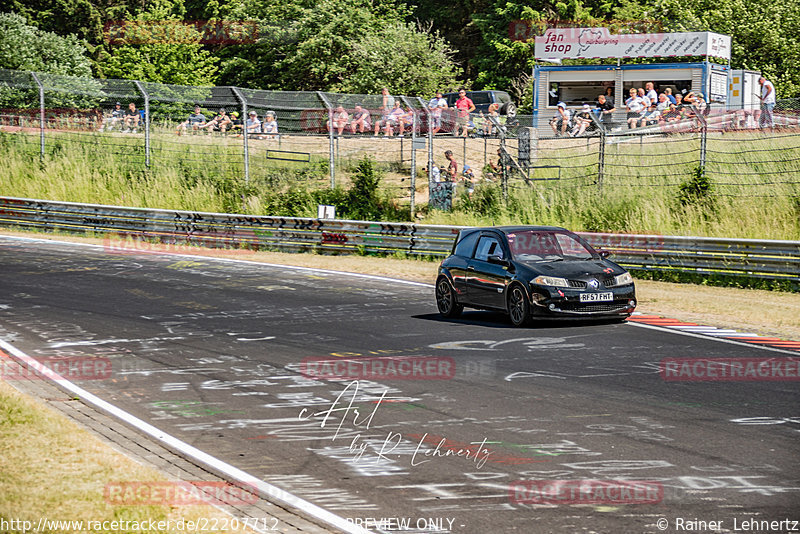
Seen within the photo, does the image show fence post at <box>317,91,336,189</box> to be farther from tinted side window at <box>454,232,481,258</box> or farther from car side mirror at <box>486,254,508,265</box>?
car side mirror at <box>486,254,508,265</box>

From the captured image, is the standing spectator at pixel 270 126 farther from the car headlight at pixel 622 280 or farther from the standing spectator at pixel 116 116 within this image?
the car headlight at pixel 622 280

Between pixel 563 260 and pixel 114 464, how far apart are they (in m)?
8.60

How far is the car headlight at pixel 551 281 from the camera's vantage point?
45.0ft

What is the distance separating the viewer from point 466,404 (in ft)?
30.4

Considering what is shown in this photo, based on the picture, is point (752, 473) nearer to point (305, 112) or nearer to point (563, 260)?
point (563, 260)

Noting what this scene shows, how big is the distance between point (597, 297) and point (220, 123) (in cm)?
1912

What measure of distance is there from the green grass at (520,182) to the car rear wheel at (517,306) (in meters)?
8.78

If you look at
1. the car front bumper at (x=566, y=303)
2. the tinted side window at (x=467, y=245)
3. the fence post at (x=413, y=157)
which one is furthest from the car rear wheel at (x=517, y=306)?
the fence post at (x=413, y=157)

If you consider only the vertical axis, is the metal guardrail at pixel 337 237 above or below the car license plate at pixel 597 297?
above

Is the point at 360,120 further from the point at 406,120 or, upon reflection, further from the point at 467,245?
the point at 467,245

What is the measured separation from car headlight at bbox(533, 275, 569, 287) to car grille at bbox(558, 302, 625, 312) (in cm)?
26

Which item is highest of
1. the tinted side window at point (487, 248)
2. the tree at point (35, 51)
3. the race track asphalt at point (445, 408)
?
the tree at point (35, 51)

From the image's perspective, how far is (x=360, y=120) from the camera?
91.2 feet

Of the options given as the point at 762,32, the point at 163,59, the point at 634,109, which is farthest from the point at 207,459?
the point at 163,59
